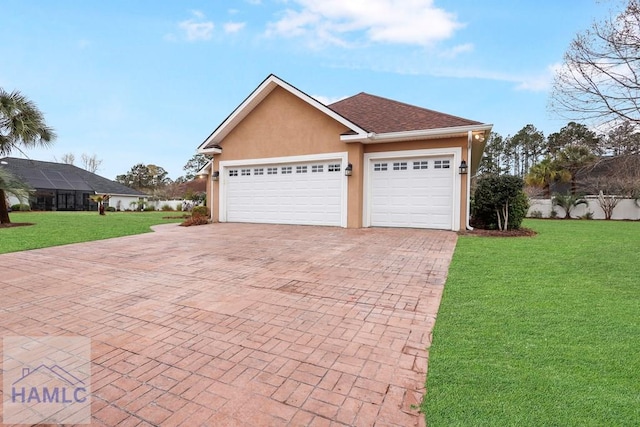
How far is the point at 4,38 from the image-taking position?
1486cm

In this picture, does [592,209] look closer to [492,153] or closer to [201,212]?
[492,153]

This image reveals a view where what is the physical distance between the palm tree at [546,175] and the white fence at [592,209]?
3146mm

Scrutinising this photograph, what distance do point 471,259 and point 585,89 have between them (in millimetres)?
4925

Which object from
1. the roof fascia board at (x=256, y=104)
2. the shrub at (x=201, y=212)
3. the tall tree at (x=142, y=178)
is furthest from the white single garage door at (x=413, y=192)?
the tall tree at (x=142, y=178)

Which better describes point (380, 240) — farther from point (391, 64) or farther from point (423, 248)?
point (391, 64)

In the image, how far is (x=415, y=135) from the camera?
1073 cm

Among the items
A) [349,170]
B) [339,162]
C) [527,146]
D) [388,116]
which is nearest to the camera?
[349,170]

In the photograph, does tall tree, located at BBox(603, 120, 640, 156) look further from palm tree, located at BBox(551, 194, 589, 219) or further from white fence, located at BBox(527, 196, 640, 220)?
palm tree, located at BBox(551, 194, 589, 219)

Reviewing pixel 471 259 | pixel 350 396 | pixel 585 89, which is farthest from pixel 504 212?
pixel 350 396

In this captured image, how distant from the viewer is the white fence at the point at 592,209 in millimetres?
19766

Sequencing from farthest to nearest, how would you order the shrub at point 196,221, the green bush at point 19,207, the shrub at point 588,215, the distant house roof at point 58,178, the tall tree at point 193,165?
the tall tree at point 193,165 < the distant house roof at point 58,178 < the green bush at point 19,207 < the shrub at point 588,215 < the shrub at point 196,221

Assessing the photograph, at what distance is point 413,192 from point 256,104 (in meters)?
7.28

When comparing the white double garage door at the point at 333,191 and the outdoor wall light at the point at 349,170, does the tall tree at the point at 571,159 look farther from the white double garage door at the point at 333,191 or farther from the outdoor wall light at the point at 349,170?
the outdoor wall light at the point at 349,170

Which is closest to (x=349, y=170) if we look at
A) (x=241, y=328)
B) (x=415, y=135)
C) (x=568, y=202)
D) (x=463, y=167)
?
(x=415, y=135)
